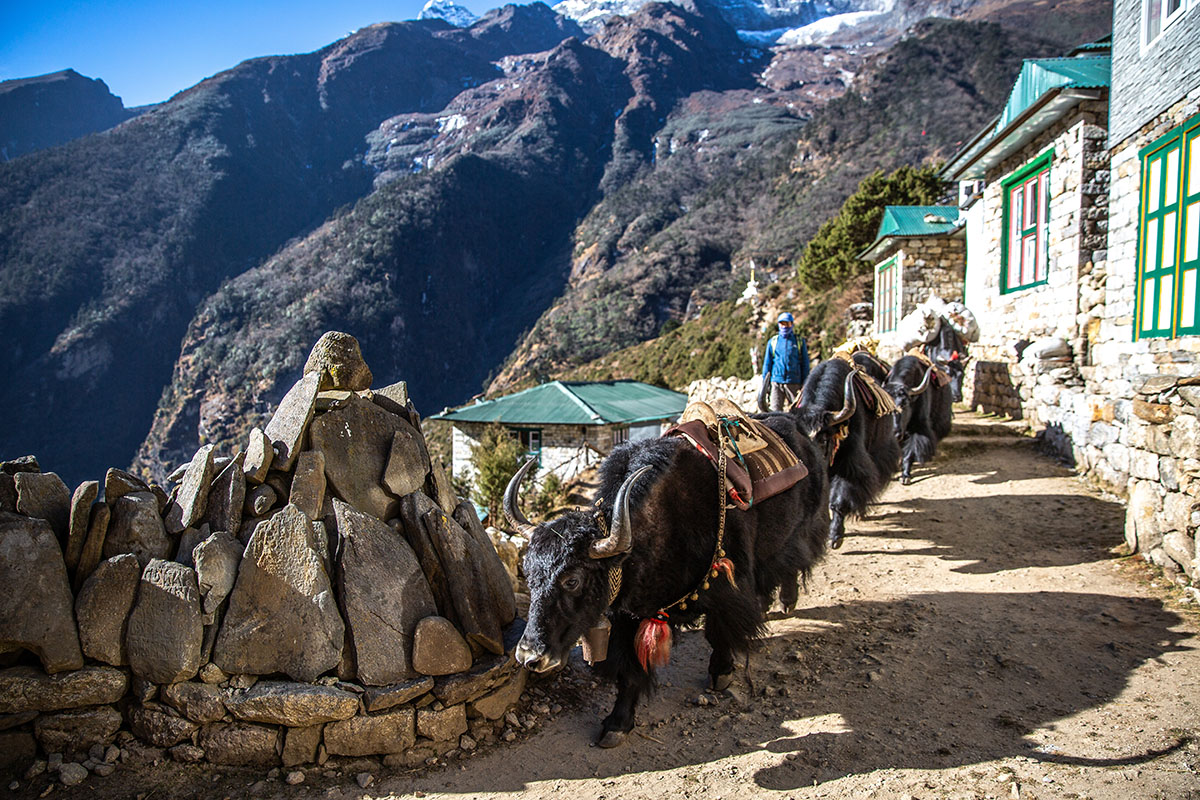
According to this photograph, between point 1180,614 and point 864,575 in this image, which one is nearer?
point 1180,614

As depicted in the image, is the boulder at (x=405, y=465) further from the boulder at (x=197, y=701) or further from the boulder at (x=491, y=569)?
the boulder at (x=197, y=701)

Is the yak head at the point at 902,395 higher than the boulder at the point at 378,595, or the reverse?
the yak head at the point at 902,395

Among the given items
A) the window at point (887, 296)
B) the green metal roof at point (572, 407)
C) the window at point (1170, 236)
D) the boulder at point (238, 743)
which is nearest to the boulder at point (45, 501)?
the boulder at point (238, 743)

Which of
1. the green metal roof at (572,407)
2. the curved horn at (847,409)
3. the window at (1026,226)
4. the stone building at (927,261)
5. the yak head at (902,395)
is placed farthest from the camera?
the green metal roof at (572,407)

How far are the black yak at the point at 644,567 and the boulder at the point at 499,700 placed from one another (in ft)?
1.68

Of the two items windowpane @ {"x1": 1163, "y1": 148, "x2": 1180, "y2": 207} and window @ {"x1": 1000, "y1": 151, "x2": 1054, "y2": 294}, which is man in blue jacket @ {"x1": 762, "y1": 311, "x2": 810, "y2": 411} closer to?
windowpane @ {"x1": 1163, "y1": 148, "x2": 1180, "y2": 207}

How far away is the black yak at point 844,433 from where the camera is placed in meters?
5.55

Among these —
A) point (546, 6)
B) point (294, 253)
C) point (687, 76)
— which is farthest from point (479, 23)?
point (294, 253)

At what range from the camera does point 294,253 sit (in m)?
73.5

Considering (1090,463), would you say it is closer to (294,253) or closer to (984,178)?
(984,178)

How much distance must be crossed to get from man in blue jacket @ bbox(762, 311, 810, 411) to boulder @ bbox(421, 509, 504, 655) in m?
4.55

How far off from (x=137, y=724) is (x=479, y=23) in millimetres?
184764

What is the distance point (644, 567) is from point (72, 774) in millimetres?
2670

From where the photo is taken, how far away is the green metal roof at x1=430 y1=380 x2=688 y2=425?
2106 centimetres
